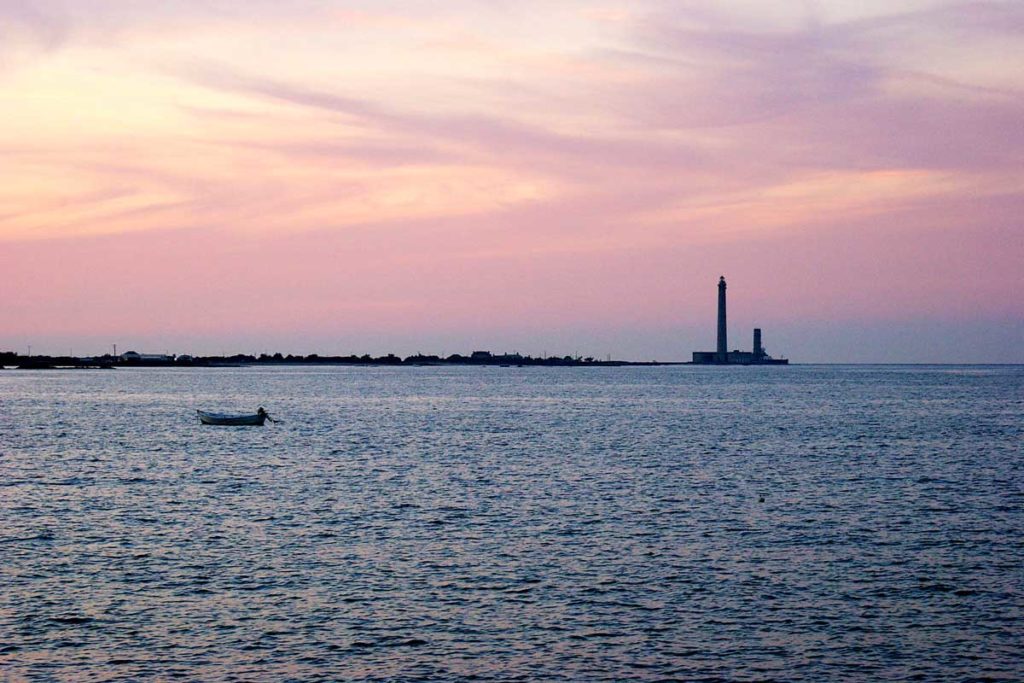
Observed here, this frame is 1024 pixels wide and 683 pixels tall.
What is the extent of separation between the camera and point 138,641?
26.6m

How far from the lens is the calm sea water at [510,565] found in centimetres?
2569

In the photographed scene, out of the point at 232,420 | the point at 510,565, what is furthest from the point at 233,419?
the point at 510,565

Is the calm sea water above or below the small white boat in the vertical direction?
below

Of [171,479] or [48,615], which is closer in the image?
[48,615]

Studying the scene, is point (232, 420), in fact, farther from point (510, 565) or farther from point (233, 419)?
point (510, 565)

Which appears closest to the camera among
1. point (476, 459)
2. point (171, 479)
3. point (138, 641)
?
point (138, 641)

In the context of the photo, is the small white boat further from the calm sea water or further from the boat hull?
the calm sea water

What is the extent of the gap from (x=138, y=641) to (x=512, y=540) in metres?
16.9

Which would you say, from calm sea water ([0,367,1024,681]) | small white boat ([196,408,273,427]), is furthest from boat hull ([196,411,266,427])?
calm sea water ([0,367,1024,681])

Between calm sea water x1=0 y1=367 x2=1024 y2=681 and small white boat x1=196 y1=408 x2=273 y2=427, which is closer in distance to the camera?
calm sea water x1=0 y1=367 x2=1024 y2=681

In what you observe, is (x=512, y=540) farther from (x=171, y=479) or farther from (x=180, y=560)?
(x=171, y=479)

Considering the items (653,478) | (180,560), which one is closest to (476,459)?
(653,478)

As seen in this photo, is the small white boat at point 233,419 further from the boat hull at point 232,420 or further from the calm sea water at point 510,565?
the calm sea water at point 510,565

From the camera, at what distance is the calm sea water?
25.7 metres
